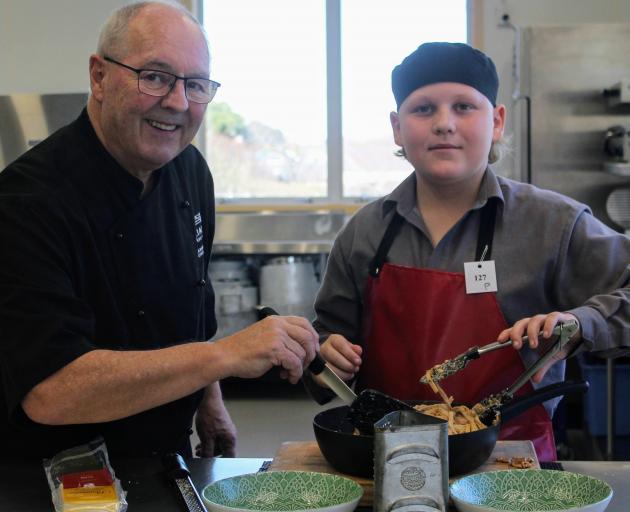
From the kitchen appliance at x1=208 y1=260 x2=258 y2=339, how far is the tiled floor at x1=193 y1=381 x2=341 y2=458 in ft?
1.40

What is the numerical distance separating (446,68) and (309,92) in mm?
4031

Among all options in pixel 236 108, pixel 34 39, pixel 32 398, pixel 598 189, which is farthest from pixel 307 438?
pixel 34 39

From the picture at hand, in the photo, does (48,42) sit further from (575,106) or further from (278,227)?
(575,106)

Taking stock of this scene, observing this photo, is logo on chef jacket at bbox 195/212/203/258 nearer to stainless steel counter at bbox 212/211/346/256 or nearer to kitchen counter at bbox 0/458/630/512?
kitchen counter at bbox 0/458/630/512

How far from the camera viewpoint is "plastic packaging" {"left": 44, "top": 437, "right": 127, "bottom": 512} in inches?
49.8

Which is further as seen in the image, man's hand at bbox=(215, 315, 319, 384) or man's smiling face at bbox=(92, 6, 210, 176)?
man's smiling face at bbox=(92, 6, 210, 176)

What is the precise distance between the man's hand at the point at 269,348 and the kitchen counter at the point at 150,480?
0.19m

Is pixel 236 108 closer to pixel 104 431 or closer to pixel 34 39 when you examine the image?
pixel 34 39

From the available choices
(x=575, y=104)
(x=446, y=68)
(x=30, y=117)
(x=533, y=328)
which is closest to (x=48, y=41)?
(x=30, y=117)

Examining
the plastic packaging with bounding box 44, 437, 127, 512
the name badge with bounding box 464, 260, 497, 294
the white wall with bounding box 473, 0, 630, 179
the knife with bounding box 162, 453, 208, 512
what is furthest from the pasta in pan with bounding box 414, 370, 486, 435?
the white wall with bounding box 473, 0, 630, 179

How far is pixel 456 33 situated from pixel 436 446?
4.82 metres

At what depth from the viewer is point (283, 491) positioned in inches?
51.2

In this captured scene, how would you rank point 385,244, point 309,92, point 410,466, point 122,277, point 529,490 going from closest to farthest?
point 410,466 → point 529,490 → point 122,277 → point 385,244 → point 309,92

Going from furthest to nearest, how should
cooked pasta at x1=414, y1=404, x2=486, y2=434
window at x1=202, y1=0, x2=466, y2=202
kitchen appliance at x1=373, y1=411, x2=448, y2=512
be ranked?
window at x1=202, y1=0, x2=466, y2=202
cooked pasta at x1=414, y1=404, x2=486, y2=434
kitchen appliance at x1=373, y1=411, x2=448, y2=512
